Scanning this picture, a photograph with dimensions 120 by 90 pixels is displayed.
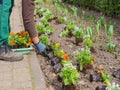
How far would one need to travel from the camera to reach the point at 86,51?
16.9 ft

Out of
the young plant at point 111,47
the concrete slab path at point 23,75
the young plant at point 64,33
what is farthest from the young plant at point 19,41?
the young plant at point 111,47

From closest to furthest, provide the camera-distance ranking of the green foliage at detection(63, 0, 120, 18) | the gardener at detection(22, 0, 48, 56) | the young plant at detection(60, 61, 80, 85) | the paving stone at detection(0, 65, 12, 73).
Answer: the young plant at detection(60, 61, 80, 85) → the paving stone at detection(0, 65, 12, 73) → the gardener at detection(22, 0, 48, 56) → the green foliage at detection(63, 0, 120, 18)

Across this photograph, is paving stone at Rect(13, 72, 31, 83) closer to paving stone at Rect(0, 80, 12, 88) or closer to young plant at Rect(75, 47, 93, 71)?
paving stone at Rect(0, 80, 12, 88)

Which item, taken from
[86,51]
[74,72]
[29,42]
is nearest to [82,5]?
[29,42]

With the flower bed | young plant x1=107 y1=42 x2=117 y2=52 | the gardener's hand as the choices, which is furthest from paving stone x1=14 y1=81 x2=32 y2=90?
young plant x1=107 y1=42 x2=117 y2=52

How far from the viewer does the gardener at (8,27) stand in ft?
18.2

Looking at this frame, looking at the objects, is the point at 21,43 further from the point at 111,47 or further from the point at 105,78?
the point at 105,78

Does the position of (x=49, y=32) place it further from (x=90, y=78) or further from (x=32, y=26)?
(x=90, y=78)

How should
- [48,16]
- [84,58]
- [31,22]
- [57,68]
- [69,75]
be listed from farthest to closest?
[48,16]
[31,22]
[57,68]
[84,58]
[69,75]

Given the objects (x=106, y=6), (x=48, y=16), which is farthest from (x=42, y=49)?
(x=106, y=6)

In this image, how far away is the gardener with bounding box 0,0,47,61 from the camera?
556 centimetres

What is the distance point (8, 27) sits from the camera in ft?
18.9

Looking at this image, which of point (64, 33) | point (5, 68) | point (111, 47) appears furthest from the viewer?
point (64, 33)

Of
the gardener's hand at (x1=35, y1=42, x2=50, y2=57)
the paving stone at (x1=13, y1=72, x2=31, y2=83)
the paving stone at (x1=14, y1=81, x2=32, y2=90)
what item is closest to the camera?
the paving stone at (x1=14, y1=81, x2=32, y2=90)
